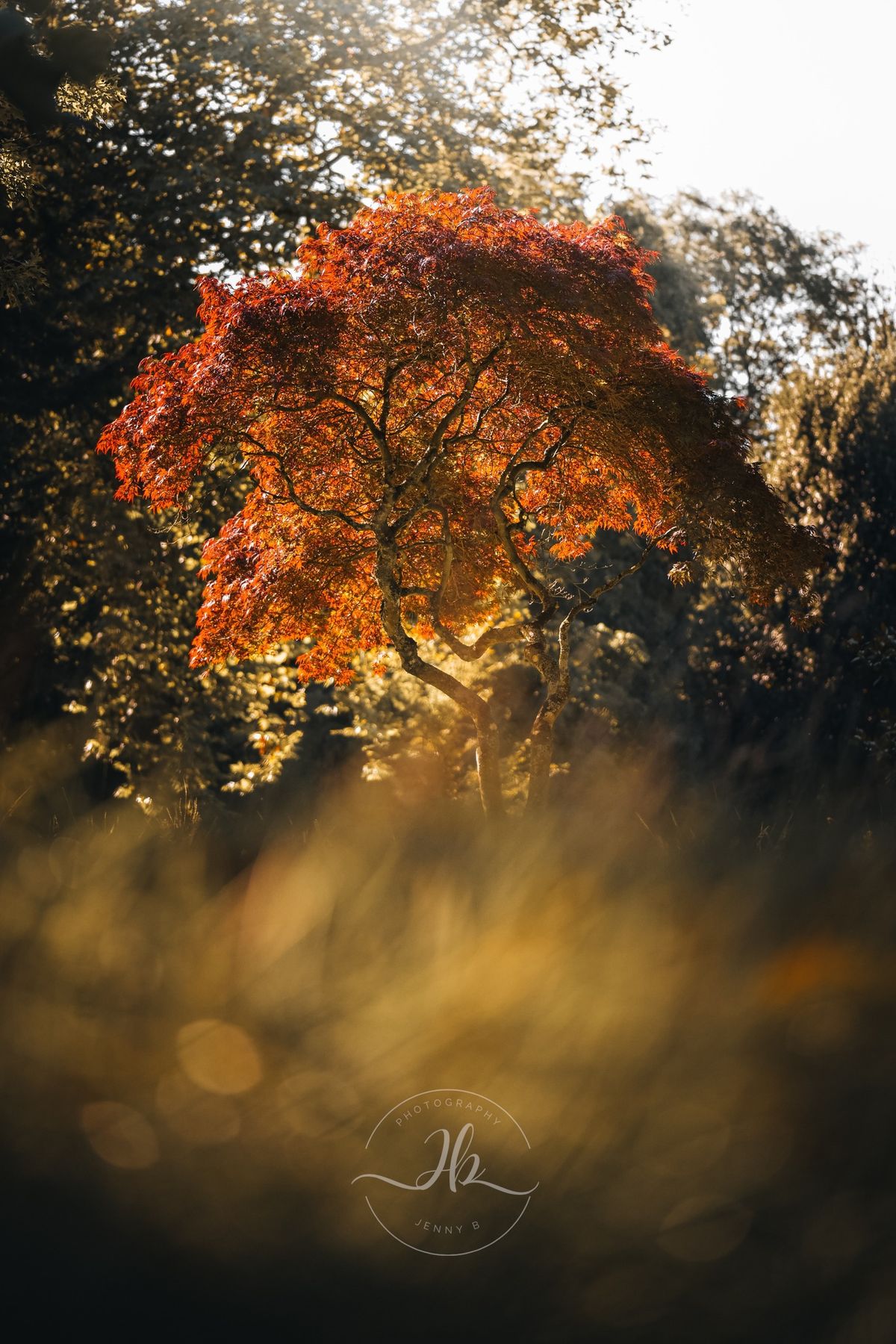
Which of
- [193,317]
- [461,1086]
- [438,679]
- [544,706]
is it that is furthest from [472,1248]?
[193,317]

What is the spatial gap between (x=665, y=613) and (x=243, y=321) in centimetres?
1570

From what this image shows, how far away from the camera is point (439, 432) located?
750cm

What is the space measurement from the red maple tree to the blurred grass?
249 centimetres

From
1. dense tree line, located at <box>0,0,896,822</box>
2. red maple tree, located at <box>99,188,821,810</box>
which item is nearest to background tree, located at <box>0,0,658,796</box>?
dense tree line, located at <box>0,0,896,822</box>

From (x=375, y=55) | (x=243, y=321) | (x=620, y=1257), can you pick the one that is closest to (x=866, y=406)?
(x=375, y=55)

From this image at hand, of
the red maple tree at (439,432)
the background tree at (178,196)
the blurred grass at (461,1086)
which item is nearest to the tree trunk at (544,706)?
the red maple tree at (439,432)

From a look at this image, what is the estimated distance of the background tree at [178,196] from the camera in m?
14.1

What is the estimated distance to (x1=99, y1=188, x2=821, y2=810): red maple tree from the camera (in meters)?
7.11

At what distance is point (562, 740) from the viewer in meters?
16.8

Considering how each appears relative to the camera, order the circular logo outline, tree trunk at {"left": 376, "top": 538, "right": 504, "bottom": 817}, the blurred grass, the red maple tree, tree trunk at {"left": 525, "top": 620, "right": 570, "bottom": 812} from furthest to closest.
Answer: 1. tree trunk at {"left": 525, "top": 620, "right": 570, "bottom": 812}
2. tree trunk at {"left": 376, "top": 538, "right": 504, "bottom": 817}
3. the red maple tree
4. the circular logo outline
5. the blurred grass

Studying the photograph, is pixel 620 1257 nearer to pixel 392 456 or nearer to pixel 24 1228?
pixel 24 1228

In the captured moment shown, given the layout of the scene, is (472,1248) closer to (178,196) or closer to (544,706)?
(544,706)

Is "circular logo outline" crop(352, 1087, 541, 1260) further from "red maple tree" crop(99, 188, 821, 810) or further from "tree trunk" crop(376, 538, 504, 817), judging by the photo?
"red maple tree" crop(99, 188, 821, 810)

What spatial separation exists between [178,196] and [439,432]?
8540mm
